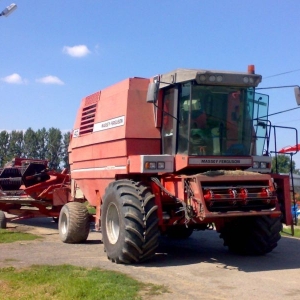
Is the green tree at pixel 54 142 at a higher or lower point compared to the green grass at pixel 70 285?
higher

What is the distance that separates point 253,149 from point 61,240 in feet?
17.9

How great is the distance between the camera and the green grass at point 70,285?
7.20 m

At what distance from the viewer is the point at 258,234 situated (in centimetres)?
1077

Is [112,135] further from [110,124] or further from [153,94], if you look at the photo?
[153,94]

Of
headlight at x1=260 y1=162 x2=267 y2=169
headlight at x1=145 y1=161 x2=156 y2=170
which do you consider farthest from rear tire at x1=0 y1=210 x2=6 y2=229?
headlight at x1=260 y1=162 x2=267 y2=169

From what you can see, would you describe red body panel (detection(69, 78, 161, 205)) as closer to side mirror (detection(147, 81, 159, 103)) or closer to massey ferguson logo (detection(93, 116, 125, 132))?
massey ferguson logo (detection(93, 116, 125, 132))

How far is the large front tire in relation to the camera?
9.49m

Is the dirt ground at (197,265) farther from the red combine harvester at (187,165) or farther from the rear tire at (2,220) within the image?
the rear tire at (2,220)

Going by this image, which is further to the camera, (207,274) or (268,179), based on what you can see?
(268,179)

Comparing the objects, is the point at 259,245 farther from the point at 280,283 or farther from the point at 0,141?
the point at 0,141

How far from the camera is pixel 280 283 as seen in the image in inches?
326

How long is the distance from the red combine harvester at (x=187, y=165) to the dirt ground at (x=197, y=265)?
53 centimetres

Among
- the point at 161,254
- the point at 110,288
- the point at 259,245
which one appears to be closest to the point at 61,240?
the point at 161,254

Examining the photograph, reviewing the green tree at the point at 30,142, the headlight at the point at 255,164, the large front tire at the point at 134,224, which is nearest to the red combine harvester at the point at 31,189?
the large front tire at the point at 134,224
